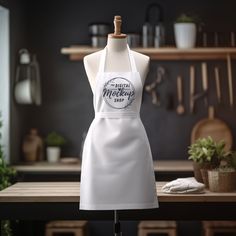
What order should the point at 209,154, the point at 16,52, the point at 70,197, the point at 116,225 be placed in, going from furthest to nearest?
the point at 16,52 → the point at 209,154 → the point at 70,197 → the point at 116,225

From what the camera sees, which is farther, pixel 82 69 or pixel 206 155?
pixel 82 69

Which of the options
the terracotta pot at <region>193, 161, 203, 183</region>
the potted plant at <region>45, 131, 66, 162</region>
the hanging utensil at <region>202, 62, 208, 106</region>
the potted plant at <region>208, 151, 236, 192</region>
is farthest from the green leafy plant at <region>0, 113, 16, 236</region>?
the hanging utensil at <region>202, 62, 208, 106</region>

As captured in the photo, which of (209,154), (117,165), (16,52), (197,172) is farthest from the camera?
(16,52)

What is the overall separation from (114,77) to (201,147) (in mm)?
716

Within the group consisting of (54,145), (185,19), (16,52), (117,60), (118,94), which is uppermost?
(185,19)

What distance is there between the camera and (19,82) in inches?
211

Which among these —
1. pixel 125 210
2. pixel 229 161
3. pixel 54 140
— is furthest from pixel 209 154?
pixel 54 140

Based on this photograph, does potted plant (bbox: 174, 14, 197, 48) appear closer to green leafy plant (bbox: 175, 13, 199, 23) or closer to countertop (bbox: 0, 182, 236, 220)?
green leafy plant (bbox: 175, 13, 199, 23)

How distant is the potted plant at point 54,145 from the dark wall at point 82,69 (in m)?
0.13

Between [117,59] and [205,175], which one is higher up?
[117,59]

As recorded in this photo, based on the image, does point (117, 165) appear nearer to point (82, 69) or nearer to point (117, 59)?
point (117, 59)

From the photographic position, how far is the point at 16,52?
5.39 metres

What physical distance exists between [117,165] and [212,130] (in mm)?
2677

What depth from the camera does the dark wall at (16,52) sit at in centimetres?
523
